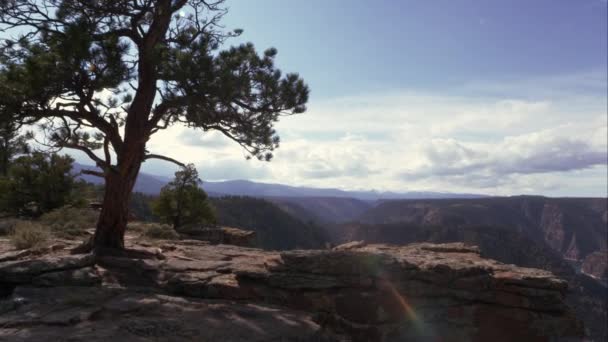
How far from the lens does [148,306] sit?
848cm

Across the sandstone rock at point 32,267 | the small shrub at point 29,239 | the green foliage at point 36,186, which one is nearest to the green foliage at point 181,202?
the green foliage at point 36,186

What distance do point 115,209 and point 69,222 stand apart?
6.69m

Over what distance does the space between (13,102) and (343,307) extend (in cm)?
1001

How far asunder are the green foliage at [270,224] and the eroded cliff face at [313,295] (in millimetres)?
79742

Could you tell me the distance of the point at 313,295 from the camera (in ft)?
32.9

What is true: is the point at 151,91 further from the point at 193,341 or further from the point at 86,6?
the point at 193,341

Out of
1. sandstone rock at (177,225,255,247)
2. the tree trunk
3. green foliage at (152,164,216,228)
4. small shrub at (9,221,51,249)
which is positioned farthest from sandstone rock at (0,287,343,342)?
green foliage at (152,164,216,228)

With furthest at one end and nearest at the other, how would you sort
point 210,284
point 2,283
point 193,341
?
point 210,284, point 2,283, point 193,341

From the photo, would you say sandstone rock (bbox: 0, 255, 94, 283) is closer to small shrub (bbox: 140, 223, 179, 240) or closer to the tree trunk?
the tree trunk

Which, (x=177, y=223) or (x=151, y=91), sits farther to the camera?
(x=177, y=223)

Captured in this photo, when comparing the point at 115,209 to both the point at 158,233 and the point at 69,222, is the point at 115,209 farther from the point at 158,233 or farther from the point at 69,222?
the point at 69,222

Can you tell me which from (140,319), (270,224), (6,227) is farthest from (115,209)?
(270,224)

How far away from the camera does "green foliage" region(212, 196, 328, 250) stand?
95.6 meters

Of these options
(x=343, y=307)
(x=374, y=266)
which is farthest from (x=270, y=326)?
(x=374, y=266)
